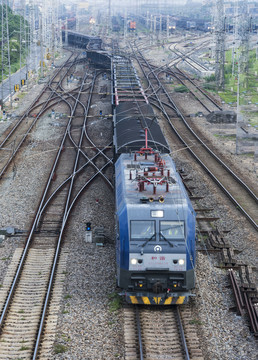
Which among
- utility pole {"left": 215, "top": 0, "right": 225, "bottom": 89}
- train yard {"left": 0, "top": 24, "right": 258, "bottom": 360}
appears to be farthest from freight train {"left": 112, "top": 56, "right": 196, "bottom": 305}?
utility pole {"left": 215, "top": 0, "right": 225, "bottom": 89}

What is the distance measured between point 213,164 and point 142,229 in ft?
53.9

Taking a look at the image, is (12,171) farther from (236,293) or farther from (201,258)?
(236,293)

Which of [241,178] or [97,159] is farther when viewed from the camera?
[97,159]

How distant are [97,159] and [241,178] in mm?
8211

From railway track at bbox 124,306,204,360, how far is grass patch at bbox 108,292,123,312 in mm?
284

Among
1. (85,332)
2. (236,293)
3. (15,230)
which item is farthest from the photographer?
(15,230)

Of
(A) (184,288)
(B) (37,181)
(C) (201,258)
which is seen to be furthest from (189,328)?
(B) (37,181)

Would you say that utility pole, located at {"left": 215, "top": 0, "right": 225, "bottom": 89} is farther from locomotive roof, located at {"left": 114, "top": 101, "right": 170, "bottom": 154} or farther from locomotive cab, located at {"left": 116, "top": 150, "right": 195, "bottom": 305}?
locomotive cab, located at {"left": 116, "top": 150, "right": 195, "bottom": 305}

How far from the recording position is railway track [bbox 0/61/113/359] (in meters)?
14.1

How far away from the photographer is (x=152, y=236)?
15016mm

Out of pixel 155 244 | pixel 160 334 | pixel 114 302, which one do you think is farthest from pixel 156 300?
pixel 155 244

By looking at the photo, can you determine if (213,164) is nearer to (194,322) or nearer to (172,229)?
(172,229)

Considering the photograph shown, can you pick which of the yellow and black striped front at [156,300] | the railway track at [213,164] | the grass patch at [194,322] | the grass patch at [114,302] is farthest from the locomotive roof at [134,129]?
the grass patch at [194,322]

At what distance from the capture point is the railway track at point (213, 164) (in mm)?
24609
